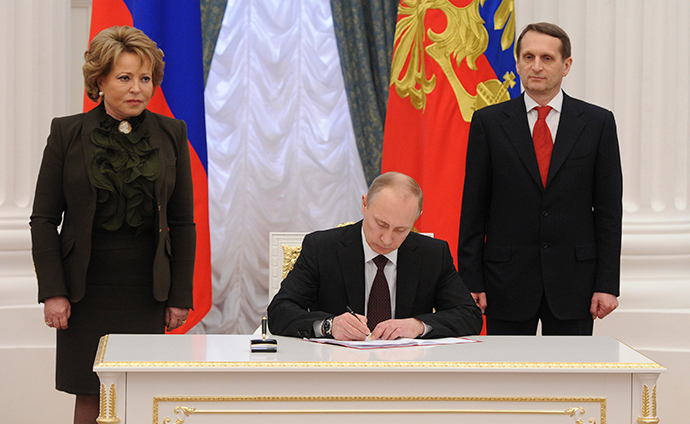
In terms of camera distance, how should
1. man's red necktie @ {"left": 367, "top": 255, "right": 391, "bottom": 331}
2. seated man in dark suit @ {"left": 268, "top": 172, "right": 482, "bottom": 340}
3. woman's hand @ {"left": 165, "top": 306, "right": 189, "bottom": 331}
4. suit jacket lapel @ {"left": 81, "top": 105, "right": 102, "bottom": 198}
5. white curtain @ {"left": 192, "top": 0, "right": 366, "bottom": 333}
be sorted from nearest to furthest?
1. seated man in dark suit @ {"left": 268, "top": 172, "right": 482, "bottom": 340}
2. man's red necktie @ {"left": 367, "top": 255, "right": 391, "bottom": 331}
3. suit jacket lapel @ {"left": 81, "top": 105, "right": 102, "bottom": 198}
4. woman's hand @ {"left": 165, "top": 306, "right": 189, "bottom": 331}
5. white curtain @ {"left": 192, "top": 0, "right": 366, "bottom": 333}

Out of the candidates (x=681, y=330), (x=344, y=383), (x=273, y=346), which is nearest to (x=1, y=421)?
(x=273, y=346)

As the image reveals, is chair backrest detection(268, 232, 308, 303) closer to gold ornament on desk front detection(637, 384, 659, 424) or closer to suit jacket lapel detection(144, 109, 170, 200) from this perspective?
suit jacket lapel detection(144, 109, 170, 200)

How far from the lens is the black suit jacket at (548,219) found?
2699 mm

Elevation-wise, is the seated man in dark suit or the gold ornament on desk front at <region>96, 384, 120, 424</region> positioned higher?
the seated man in dark suit

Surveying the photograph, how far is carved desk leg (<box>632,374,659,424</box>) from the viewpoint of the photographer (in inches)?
70.4

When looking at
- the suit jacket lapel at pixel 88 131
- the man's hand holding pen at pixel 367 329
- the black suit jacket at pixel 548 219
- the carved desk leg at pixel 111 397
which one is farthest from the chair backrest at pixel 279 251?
the carved desk leg at pixel 111 397

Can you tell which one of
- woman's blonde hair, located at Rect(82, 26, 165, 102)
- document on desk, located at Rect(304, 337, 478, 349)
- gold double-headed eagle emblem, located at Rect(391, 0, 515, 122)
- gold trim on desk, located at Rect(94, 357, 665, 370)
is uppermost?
gold double-headed eagle emblem, located at Rect(391, 0, 515, 122)

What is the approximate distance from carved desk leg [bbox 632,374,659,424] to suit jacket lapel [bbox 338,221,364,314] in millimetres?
916

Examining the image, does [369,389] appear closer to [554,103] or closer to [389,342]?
[389,342]

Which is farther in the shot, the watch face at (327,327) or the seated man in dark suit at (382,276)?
the seated man in dark suit at (382,276)

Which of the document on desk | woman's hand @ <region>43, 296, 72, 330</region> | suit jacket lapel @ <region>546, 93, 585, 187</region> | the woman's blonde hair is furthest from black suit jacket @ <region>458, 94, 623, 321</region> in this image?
woman's hand @ <region>43, 296, 72, 330</region>

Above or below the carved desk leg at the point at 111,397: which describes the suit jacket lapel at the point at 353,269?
above

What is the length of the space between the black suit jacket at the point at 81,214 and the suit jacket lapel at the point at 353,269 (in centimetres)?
59

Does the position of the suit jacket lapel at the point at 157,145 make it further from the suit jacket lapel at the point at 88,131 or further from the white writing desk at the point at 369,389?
the white writing desk at the point at 369,389
